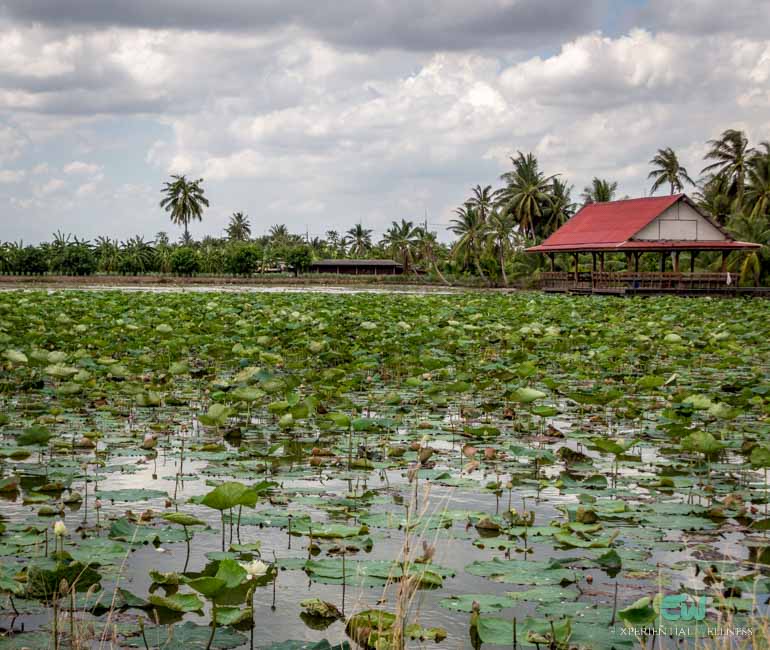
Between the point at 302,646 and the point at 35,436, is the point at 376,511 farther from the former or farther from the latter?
the point at 35,436

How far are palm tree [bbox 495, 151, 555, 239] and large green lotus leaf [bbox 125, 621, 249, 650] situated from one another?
56244mm

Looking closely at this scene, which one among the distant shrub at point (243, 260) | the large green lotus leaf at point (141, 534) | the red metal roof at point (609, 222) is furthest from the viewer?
the distant shrub at point (243, 260)

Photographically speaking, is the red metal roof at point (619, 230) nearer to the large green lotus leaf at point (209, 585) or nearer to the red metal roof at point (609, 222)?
the red metal roof at point (609, 222)

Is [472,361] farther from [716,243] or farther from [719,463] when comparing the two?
[716,243]

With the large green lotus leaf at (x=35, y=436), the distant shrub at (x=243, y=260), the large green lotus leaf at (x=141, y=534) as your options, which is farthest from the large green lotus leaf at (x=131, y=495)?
the distant shrub at (x=243, y=260)

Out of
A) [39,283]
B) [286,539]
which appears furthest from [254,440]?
[39,283]

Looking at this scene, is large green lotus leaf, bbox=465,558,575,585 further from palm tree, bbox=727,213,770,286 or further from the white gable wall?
palm tree, bbox=727,213,770,286

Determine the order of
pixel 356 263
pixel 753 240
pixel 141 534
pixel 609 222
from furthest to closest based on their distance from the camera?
pixel 356 263
pixel 609 222
pixel 753 240
pixel 141 534

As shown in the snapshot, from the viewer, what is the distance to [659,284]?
108 ft

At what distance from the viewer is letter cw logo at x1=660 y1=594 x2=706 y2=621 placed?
319 cm

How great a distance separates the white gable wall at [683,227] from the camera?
34.5 m

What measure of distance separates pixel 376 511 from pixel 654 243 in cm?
3094

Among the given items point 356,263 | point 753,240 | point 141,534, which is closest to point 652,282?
point 753,240

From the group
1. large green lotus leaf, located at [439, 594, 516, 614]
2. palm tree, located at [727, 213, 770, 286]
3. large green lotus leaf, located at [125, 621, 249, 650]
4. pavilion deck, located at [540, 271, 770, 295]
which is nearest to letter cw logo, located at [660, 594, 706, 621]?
large green lotus leaf, located at [439, 594, 516, 614]
